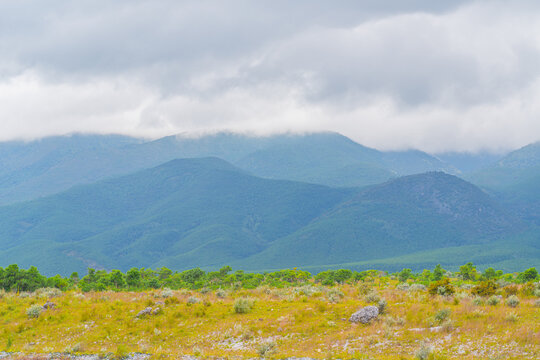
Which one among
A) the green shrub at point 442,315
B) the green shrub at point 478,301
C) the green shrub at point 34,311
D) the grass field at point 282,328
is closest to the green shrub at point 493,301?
the grass field at point 282,328

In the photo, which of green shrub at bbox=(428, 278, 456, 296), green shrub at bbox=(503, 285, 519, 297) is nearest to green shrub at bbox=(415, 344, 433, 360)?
green shrub at bbox=(428, 278, 456, 296)

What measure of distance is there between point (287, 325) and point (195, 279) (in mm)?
48732

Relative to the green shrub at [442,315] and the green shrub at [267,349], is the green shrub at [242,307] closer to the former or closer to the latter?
the green shrub at [267,349]

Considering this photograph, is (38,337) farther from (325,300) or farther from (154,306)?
(325,300)

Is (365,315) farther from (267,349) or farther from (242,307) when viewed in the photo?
(242,307)

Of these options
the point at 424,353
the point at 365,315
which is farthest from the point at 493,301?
the point at 424,353

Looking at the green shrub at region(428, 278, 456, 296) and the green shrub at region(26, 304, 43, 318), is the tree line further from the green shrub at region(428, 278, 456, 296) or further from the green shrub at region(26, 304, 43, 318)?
the green shrub at region(26, 304, 43, 318)

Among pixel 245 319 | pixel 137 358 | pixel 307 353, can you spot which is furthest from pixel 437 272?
pixel 137 358

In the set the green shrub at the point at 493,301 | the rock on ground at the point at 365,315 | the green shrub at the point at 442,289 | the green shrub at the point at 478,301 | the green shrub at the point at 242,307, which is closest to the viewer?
the rock on ground at the point at 365,315

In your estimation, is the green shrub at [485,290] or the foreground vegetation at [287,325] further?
the green shrub at [485,290]

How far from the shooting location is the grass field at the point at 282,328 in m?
22.5

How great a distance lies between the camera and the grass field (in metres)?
22.5

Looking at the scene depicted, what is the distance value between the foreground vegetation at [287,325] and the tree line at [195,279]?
14.4 meters

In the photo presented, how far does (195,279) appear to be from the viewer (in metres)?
74.9
